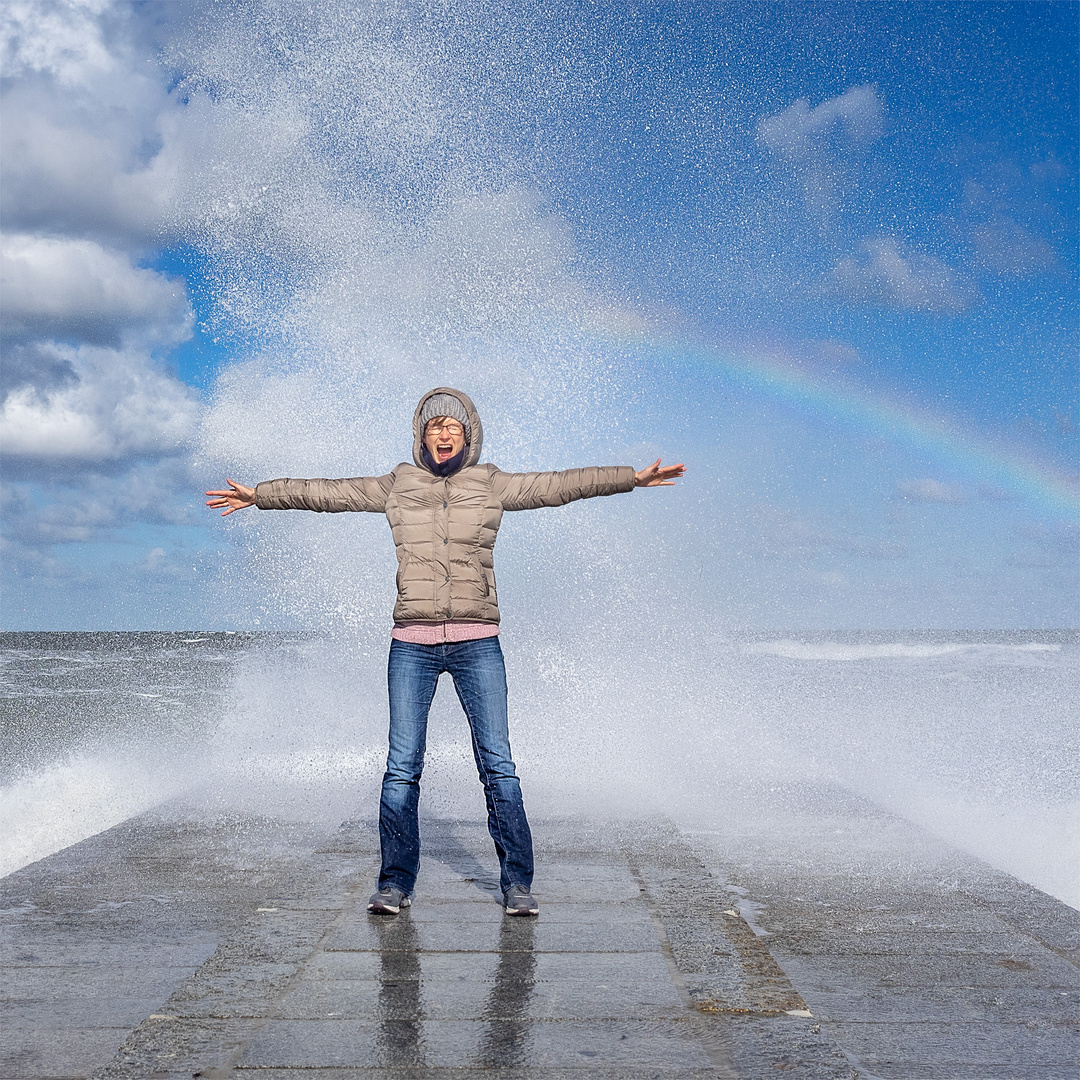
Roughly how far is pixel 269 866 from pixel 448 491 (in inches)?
110

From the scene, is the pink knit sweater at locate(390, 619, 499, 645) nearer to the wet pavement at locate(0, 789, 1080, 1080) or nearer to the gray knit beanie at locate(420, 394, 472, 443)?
the gray knit beanie at locate(420, 394, 472, 443)

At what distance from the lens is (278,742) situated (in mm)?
14750

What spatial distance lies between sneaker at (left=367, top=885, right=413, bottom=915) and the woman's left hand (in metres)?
2.15

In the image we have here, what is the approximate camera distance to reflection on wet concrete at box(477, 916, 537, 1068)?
290 cm

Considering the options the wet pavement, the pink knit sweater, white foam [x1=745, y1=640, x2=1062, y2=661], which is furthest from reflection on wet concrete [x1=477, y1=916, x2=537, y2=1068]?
white foam [x1=745, y1=640, x2=1062, y2=661]

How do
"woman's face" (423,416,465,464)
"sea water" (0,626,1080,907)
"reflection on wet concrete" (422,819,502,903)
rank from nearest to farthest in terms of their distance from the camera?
1. "woman's face" (423,416,465,464)
2. "reflection on wet concrete" (422,819,502,903)
3. "sea water" (0,626,1080,907)

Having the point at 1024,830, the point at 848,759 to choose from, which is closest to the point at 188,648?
the point at 848,759

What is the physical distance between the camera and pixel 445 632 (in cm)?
465

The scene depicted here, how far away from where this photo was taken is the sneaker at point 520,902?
446cm

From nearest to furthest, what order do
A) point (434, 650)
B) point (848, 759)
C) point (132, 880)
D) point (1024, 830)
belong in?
point (434, 650)
point (132, 880)
point (1024, 830)
point (848, 759)

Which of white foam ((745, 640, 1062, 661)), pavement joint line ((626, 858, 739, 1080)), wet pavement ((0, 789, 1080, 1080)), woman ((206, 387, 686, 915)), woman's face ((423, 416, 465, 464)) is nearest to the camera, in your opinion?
pavement joint line ((626, 858, 739, 1080))

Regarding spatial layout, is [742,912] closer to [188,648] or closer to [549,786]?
[549,786]

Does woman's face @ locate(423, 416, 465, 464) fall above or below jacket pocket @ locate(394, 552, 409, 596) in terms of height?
above

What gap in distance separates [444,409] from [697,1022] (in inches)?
113
